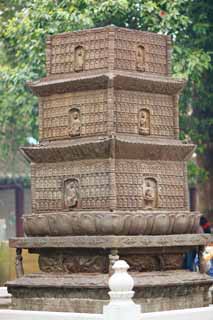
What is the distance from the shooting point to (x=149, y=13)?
32.2 metres

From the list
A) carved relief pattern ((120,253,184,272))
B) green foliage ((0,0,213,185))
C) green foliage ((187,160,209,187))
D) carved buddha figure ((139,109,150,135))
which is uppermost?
green foliage ((0,0,213,185))

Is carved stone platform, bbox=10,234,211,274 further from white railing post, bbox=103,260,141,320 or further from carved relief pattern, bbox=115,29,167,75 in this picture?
carved relief pattern, bbox=115,29,167,75

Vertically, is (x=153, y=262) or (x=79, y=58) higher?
(x=79, y=58)

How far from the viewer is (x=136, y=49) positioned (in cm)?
2167

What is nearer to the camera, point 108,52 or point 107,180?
A: point 107,180

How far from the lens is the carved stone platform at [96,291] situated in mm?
20484

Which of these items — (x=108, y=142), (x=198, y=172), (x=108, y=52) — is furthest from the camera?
(x=198, y=172)

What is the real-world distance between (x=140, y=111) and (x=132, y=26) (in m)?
11.6

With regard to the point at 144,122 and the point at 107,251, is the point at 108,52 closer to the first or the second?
the point at 144,122

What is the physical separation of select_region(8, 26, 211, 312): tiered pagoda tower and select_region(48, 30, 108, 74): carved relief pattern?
0.6 inches

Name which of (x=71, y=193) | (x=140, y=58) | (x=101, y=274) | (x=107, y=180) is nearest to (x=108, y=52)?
(x=140, y=58)

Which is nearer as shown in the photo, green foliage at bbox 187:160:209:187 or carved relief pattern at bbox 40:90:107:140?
carved relief pattern at bbox 40:90:107:140

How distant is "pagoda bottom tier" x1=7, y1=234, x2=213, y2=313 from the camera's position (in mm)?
20500

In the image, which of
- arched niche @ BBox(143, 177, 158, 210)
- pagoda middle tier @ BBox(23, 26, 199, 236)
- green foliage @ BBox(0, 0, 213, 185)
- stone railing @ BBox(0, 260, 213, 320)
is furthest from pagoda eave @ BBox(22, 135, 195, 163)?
green foliage @ BBox(0, 0, 213, 185)
